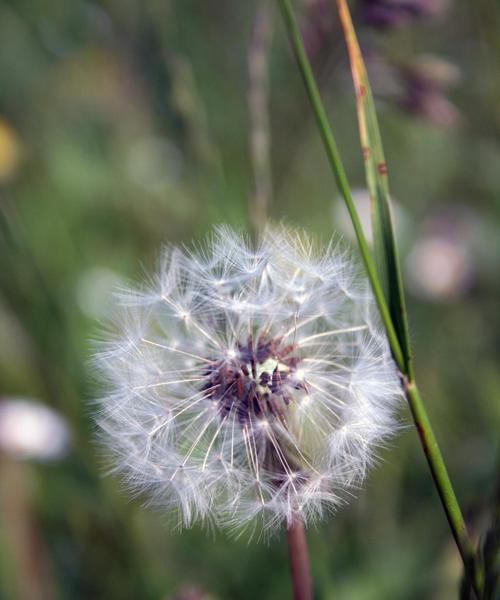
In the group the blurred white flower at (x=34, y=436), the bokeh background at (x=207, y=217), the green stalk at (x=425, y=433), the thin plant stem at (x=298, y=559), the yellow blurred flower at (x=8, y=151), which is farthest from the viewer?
the yellow blurred flower at (x=8, y=151)

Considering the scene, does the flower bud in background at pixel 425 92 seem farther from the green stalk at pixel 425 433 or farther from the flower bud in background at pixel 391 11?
the green stalk at pixel 425 433

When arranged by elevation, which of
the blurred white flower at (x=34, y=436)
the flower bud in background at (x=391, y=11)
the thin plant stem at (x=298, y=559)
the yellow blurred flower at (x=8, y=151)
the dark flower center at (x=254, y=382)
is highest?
the yellow blurred flower at (x=8, y=151)

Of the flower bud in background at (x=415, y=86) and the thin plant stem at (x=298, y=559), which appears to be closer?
the thin plant stem at (x=298, y=559)

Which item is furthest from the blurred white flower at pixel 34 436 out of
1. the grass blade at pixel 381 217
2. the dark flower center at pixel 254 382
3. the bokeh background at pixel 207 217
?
the grass blade at pixel 381 217

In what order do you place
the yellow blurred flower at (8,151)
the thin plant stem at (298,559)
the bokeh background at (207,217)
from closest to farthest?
1. the thin plant stem at (298,559)
2. the bokeh background at (207,217)
3. the yellow blurred flower at (8,151)

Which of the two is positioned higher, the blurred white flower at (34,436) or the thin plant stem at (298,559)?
the blurred white flower at (34,436)

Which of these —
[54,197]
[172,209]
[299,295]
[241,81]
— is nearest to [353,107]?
[241,81]

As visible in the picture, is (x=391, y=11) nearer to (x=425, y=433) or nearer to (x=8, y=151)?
(x=425, y=433)
